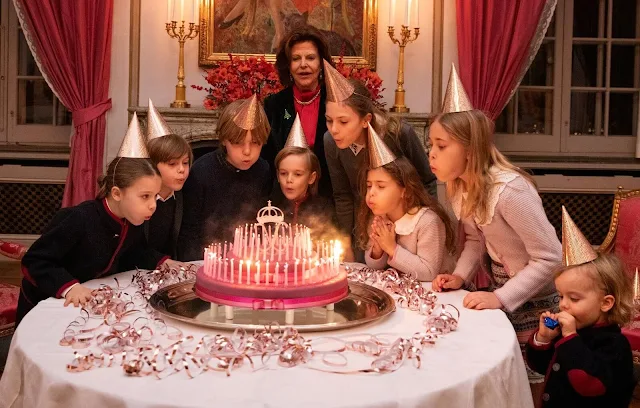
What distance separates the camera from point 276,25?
239 inches

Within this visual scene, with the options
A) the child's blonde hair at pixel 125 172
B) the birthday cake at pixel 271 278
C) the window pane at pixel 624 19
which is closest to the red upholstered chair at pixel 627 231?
the birthday cake at pixel 271 278

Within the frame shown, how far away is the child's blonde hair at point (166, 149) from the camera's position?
2930 mm

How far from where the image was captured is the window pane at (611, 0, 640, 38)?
6.45 m

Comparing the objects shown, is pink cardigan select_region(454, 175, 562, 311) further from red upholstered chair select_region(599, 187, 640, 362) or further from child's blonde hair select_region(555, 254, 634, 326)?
red upholstered chair select_region(599, 187, 640, 362)

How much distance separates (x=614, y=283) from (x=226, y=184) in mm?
1694

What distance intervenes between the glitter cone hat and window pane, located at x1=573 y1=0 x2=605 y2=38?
4920 millimetres

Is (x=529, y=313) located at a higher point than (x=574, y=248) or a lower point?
lower

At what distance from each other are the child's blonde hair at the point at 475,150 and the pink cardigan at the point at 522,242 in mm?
52

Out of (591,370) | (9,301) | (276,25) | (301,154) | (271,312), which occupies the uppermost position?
(276,25)

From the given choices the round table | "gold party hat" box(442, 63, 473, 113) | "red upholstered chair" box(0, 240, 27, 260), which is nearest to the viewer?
the round table

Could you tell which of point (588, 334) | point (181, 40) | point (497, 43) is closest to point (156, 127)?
point (588, 334)

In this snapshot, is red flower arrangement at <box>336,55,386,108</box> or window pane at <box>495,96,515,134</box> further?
window pane at <box>495,96,515,134</box>

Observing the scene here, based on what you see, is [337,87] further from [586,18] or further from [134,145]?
[586,18]

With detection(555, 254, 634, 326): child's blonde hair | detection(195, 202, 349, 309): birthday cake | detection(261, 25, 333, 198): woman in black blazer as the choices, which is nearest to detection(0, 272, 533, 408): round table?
detection(195, 202, 349, 309): birthday cake
